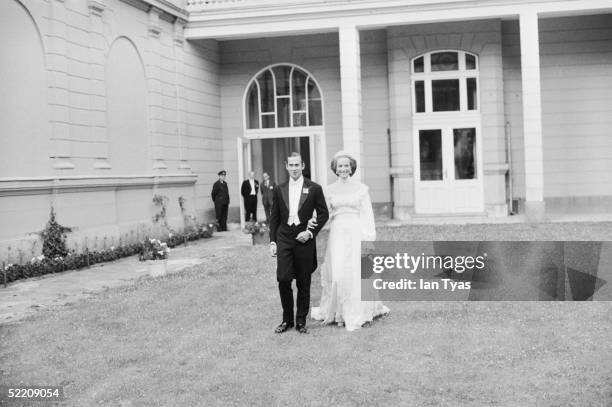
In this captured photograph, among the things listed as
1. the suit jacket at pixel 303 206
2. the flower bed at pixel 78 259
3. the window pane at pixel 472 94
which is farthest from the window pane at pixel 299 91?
the suit jacket at pixel 303 206

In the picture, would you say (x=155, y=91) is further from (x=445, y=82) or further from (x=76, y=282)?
(x=445, y=82)

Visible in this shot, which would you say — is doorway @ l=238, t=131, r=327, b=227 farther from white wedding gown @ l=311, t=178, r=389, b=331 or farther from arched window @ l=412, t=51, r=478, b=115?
white wedding gown @ l=311, t=178, r=389, b=331

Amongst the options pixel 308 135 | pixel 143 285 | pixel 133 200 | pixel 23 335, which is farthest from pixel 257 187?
pixel 23 335

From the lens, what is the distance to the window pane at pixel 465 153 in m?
20.3

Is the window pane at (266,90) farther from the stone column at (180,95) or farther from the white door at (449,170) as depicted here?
the white door at (449,170)

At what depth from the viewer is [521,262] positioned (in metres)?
11.3

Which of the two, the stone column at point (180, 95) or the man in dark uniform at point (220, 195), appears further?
the man in dark uniform at point (220, 195)

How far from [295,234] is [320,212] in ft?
1.15

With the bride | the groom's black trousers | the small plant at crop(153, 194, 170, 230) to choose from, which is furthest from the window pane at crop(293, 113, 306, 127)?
the groom's black trousers

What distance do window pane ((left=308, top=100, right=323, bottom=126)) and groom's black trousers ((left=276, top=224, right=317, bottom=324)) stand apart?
14.3 meters

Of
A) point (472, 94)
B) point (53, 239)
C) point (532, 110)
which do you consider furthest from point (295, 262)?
point (472, 94)

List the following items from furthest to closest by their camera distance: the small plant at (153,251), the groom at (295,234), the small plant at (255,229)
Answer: the small plant at (255,229), the small plant at (153,251), the groom at (295,234)

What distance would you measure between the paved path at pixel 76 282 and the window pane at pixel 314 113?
6.77 metres

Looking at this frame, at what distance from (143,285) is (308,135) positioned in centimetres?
1134
